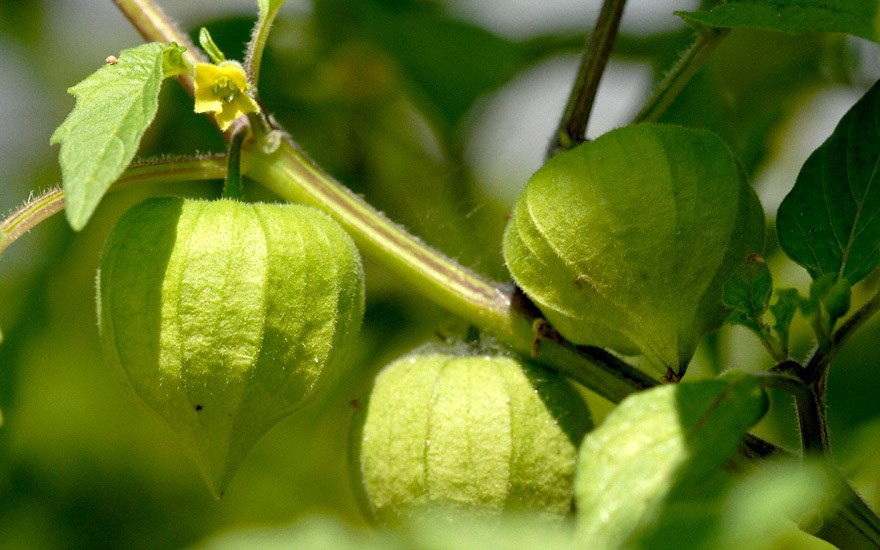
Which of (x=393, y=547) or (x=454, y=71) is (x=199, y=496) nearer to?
(x=454, y=71)

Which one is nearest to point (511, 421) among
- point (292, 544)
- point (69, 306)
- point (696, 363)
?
point (292, 544)

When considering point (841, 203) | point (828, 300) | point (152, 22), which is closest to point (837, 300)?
point (828, 300)

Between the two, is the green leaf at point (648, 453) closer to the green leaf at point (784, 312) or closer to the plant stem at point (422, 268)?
the green leaf at point (784, 312)

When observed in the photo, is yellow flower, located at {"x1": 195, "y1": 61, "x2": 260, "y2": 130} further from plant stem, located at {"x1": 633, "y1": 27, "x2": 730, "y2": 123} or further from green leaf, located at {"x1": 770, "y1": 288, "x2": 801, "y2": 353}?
green leaf, located at {"x1": 770, "y1": 288, "x2": 801, "y2": 353}

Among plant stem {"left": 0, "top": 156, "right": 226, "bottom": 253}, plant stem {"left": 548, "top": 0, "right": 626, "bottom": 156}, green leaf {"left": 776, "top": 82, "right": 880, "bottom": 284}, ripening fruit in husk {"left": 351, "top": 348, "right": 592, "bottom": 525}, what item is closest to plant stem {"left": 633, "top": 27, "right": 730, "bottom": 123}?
plant stem {"left": 548, "top": 0, "right": 626, "bottom": 156}

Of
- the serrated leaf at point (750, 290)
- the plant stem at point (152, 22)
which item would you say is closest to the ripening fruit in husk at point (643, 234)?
the serrated leaf at point (750, 290)

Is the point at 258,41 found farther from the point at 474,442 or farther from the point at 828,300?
the point at 828,300

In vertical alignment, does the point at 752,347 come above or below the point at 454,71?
below

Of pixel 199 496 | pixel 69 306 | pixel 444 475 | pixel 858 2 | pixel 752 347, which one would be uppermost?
pixel 858 2
